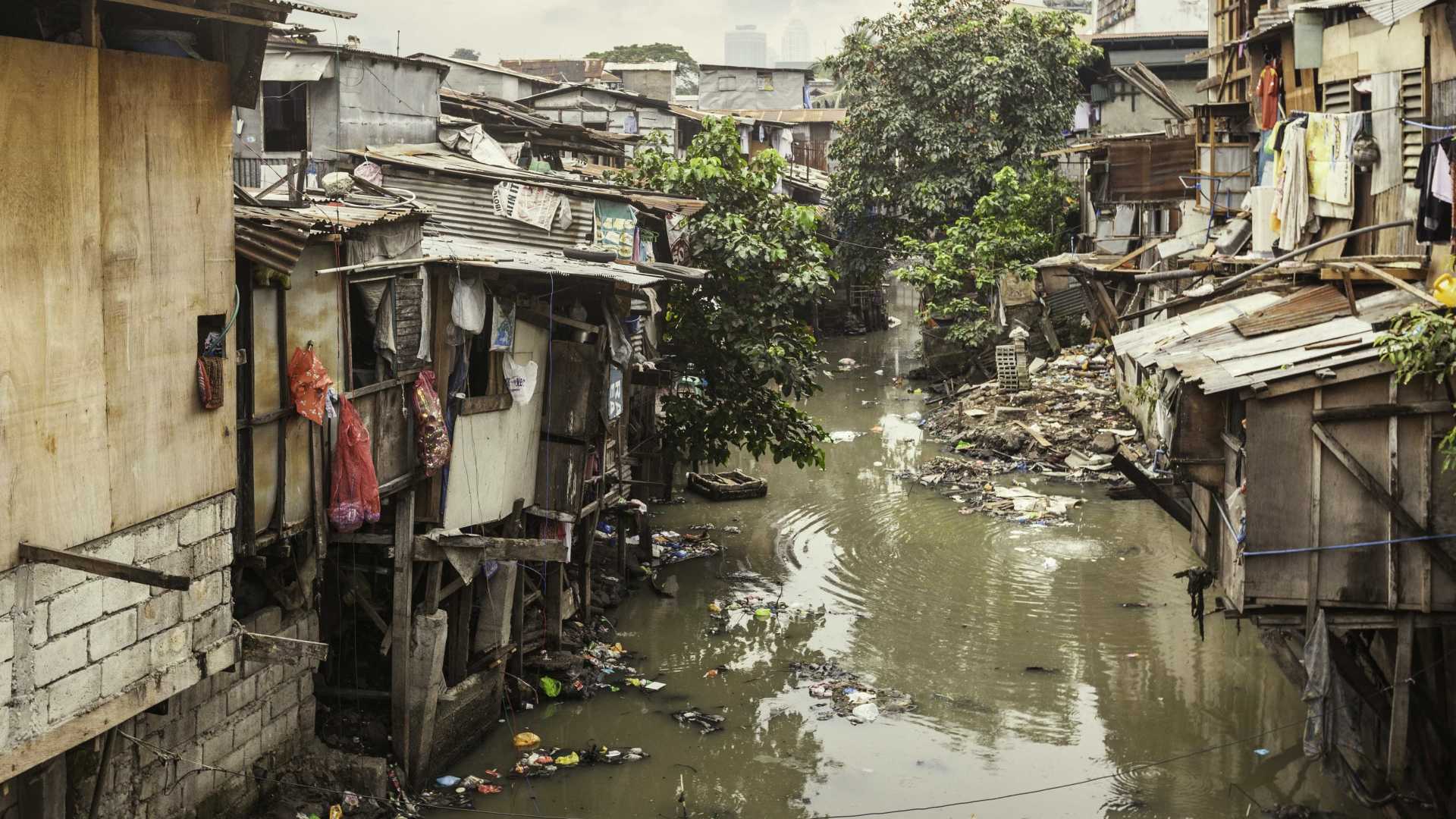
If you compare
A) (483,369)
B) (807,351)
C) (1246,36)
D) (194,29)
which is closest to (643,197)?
(807,351)

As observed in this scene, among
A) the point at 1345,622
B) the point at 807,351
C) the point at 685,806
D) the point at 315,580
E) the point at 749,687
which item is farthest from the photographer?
the point at 807,351

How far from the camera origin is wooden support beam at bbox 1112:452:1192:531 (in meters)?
10.9

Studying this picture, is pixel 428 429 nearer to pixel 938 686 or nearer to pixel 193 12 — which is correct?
pixel 193 12

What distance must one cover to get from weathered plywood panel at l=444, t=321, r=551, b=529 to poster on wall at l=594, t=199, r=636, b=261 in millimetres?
3410

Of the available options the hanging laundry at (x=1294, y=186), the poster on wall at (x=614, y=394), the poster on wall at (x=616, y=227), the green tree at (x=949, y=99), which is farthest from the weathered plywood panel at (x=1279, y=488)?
the green tree at (x=949, y=99)

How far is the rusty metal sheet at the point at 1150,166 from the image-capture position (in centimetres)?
2325

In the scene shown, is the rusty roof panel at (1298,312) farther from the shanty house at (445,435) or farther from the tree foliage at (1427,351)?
the shanty house at (445,435)

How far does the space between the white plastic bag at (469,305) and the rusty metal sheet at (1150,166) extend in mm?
16040

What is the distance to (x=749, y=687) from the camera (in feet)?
43.5

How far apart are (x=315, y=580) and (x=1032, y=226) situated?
2241 centimetres

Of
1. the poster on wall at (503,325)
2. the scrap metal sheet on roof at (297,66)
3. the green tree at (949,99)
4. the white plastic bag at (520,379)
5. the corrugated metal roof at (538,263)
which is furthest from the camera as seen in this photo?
the green tree at (949,99)

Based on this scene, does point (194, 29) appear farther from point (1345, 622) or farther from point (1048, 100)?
point (1048, 100)

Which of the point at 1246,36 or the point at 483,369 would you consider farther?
the point at 1246,36

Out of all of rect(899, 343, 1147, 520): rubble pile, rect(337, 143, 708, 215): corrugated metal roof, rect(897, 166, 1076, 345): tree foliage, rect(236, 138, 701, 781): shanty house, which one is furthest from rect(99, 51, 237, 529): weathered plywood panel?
rect(897, 166, 1076, 345): tree foliage
